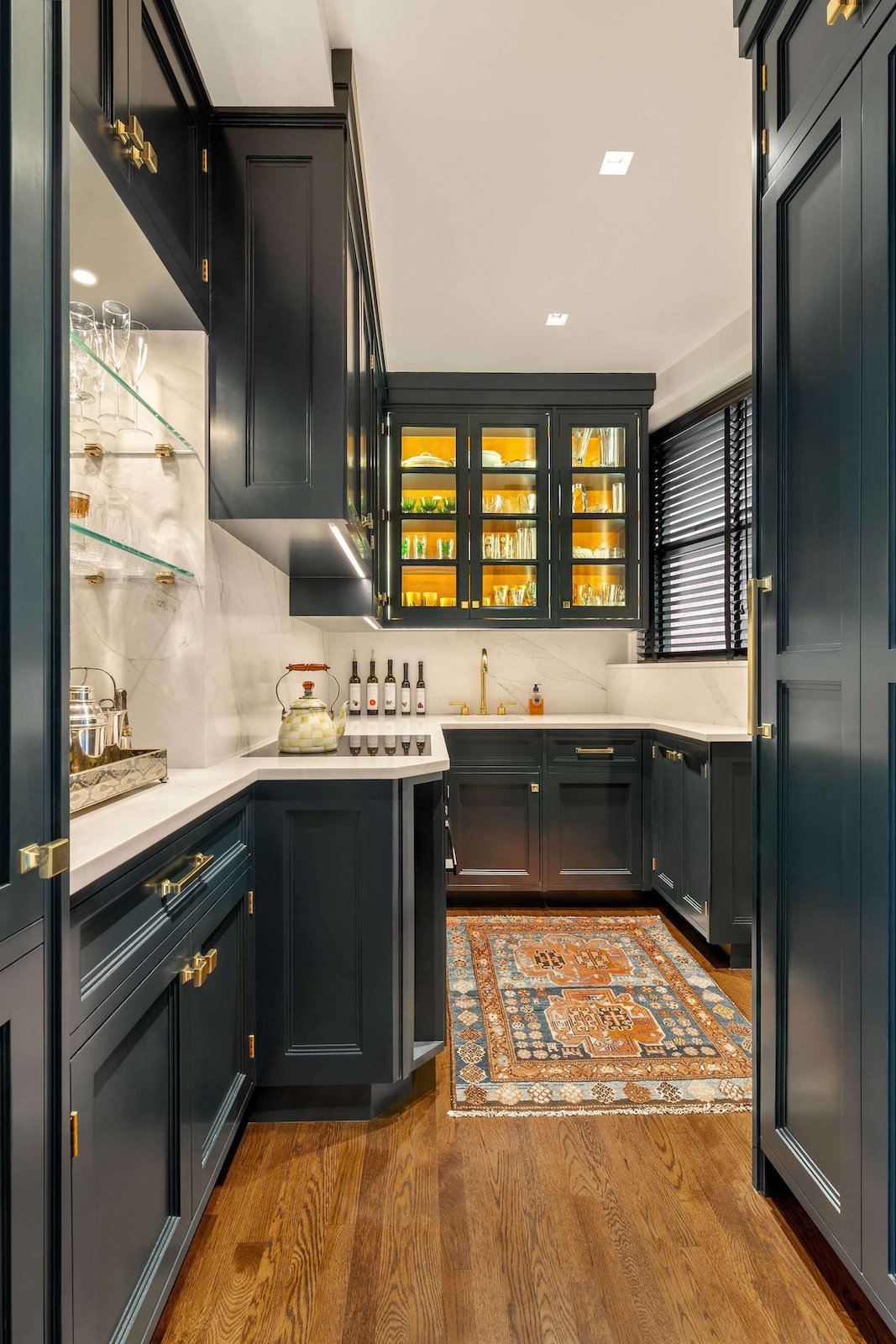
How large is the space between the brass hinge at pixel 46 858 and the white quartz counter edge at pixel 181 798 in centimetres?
9

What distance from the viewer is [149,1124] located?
46.0 inches

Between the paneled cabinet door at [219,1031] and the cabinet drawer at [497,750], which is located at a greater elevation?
the cabinet drawer at [497,750]

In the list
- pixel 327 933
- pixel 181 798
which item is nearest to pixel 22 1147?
pixel 181 798

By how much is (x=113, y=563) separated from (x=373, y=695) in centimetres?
260

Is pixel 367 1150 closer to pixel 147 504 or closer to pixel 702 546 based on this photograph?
pixel 147 504

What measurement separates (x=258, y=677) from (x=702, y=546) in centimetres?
237

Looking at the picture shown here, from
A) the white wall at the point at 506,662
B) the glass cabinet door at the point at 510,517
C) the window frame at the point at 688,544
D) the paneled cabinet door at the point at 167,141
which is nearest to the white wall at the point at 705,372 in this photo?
the window frame at the point at 688,544

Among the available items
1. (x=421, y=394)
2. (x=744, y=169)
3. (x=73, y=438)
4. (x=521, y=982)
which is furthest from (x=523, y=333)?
(x=521, y=982)

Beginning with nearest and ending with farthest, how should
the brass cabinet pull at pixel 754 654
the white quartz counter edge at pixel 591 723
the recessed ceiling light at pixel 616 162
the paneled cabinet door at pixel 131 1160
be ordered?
1. the paneled cabinet door at pixel 131 1160
2. the brass cabinet pull at pixel 754 654
3. the recessed ceiling light at pixel 616 162
4. the white quartz counter edge at pixel 591 723

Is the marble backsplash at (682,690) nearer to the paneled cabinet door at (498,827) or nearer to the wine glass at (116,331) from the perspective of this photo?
the paneled cabinet door at (498,827)

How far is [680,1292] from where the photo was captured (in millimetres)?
1345

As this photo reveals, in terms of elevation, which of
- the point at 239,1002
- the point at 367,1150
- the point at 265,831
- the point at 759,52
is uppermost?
the point at 759,52

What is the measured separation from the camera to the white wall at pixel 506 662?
13.9 ft

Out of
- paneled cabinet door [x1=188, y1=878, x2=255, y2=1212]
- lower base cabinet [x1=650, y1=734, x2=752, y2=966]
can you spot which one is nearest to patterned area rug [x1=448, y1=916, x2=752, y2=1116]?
lower base cabinet [x1=650, y1=734, x2=752, y2=966]
